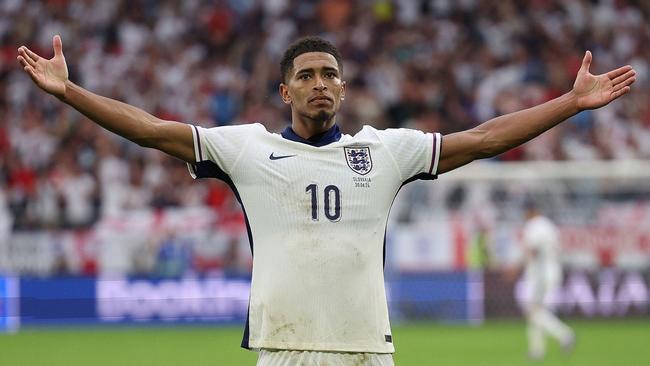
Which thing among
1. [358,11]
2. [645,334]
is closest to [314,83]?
[645,334]

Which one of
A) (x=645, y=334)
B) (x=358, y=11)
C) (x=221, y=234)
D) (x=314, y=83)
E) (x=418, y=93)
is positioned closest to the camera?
(x=314, y=83)

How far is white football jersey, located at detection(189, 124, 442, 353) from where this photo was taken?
5.86m

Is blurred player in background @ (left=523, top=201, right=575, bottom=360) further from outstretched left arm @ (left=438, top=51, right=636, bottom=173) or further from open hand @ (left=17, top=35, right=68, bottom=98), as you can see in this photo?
open hand @ (left=17, top=35, right=68, bottom=98)

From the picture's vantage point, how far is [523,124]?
20.4ft

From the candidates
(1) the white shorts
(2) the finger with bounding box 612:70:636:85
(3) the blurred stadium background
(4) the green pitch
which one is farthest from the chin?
(3) the blurred stadium background

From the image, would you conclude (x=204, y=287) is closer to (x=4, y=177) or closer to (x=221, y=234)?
(x=221, y=234)

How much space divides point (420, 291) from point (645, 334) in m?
4.34

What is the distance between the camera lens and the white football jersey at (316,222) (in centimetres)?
586

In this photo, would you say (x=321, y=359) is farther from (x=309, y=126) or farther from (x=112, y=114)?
(x=112, y=114)

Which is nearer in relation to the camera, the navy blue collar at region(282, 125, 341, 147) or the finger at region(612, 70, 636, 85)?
the navy blue collar at region(282, 125, 341, 147)

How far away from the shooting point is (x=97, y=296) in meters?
22.8

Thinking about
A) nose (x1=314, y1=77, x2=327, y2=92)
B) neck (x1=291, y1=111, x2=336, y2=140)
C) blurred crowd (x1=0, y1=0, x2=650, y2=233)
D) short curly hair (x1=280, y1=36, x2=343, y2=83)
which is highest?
blurred crowd (x1=0, y1=0, x2=650, y2=233)

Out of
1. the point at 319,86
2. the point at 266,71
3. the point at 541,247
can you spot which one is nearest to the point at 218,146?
the point at 319,86

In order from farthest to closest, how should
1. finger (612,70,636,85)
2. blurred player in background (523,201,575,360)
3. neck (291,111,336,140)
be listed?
blurred player in background (523,201,575,360) < finger (612,70,636,85) < neck (291,111,336,140)
